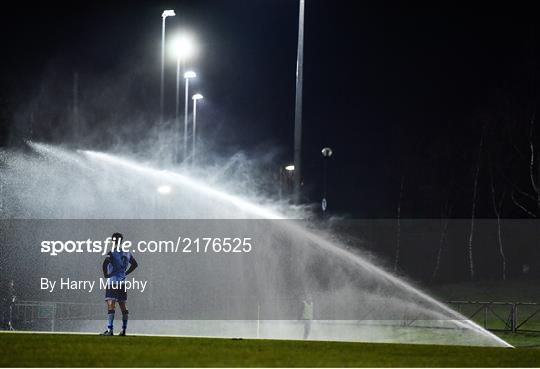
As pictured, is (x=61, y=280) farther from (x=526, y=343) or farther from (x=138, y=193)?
(x=526, y=343)

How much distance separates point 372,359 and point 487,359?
190 cm

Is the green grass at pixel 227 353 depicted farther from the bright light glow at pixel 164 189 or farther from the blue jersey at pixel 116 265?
the bright light glow at pixel 164 189

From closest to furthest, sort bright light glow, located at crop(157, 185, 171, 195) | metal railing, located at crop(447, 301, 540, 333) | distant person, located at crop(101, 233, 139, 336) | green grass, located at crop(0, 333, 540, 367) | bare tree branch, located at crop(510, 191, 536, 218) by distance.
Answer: green grass, located at crop(0, 333, 540, 367), distant person, located at crop(101, 233, 139, 336), metal railing, located at crop(447, 301, 540, 333), bright light glow, located at crop(157, 185, 171, 195), bare tree branch, located at crop(510, 191, 536, 218)

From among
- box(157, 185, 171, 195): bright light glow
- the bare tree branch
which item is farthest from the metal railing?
box(157, 185, 171, 195): bright light glow

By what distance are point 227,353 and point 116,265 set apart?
4.58 meters

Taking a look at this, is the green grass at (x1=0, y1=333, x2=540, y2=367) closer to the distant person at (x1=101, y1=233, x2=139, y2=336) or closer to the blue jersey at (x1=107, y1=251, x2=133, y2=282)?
the distant person at (x1=101, y1=233, x2=139, y2=336)

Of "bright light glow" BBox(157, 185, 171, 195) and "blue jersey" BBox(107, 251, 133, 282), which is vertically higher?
"bright light glow" BBox(157, 185, 171, 195)

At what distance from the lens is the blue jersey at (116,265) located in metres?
16.8

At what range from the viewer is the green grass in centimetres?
1182

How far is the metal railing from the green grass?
12.6m

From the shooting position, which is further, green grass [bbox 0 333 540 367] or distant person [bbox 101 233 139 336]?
distant person [bbox 101 233 139 336]

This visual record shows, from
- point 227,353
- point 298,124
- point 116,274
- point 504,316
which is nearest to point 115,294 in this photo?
point 116,274

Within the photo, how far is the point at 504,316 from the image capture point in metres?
35.1

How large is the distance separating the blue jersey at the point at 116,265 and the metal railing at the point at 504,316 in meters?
14.0
